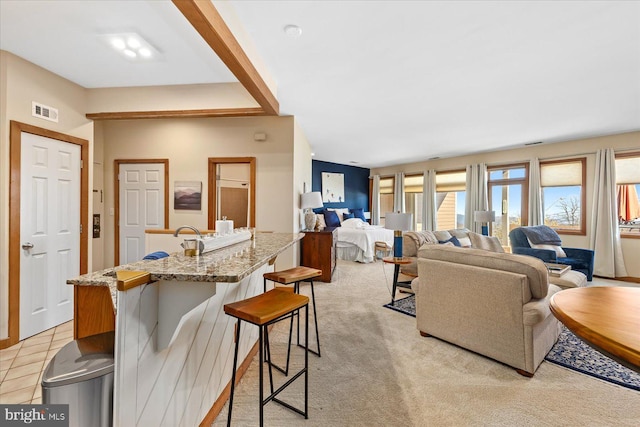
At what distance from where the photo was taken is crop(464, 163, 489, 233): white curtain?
6.52 m

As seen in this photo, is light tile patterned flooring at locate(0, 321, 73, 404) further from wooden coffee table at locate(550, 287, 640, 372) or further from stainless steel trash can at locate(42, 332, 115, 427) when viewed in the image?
wooden coffee table at locate(550, 287, 640, 372)

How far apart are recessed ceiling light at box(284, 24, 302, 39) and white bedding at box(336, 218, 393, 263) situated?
14.9ft

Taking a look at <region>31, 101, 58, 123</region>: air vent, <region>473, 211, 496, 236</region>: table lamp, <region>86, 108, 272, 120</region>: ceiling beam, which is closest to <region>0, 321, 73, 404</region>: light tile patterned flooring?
<region>31, 101, 58, 123</region>: air vent

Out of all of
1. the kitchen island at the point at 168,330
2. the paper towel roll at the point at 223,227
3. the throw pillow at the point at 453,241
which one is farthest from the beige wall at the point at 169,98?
the throw pillow at the point at 453,241

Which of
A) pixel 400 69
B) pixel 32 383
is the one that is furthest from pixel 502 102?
pixel 32 383

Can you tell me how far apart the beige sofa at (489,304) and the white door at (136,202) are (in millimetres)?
3782

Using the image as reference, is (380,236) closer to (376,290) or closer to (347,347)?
(376,290)

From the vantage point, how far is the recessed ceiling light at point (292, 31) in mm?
2174

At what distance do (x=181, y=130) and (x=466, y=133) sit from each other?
472cm

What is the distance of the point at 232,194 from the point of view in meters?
5.56

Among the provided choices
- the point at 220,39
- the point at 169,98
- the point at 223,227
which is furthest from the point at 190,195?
the point at 220,39

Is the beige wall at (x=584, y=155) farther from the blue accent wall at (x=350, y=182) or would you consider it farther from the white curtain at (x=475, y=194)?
the blue accent wall at (x=350, y=182)

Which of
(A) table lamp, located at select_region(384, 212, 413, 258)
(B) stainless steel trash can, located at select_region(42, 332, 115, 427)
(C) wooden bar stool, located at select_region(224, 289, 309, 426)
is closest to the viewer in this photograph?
(B) stainless steel trash can, located at select_region(42, 332, 115, 427)

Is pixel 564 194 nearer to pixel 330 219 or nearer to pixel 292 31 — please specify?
pixel 330 219
